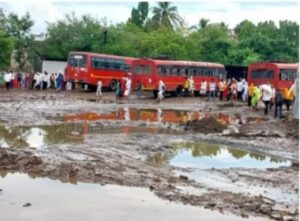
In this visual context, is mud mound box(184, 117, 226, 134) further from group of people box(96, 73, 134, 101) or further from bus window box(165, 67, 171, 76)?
bus window box(165, 67, 171, 76)

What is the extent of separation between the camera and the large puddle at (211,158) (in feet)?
44.9

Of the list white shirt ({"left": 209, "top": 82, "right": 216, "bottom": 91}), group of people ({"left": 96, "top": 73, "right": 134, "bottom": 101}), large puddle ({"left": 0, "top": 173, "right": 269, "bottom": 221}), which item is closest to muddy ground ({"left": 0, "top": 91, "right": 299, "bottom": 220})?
large puddle ({"left": 0, "top": 173, "right": 269, "bottom": 221})

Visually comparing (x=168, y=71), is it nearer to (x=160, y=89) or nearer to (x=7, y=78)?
(x=160, y=89)

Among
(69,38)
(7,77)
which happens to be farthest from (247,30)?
(7,77)

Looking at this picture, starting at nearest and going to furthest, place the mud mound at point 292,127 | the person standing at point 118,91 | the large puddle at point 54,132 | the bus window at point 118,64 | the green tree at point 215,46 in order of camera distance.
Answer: the large puddle at point 54,132, the mud mound at point 292,127, the person standing at point 118,91, the bus window at point 118,64, the green tree at point 215,46

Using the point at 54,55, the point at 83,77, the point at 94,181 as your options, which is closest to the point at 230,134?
the point at 94,181

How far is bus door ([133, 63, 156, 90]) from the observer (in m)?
36.0

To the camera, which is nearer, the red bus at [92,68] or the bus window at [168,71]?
the bus window at [168,71]

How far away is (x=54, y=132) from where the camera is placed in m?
17.8

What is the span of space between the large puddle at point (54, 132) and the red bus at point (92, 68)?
Result: 18.1 metres

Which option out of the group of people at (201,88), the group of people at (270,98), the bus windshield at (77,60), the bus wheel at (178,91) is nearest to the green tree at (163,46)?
the group of people at (201,88)

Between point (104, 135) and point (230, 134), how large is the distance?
4080 millimetres

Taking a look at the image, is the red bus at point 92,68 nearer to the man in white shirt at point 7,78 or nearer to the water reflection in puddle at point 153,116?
the man in white shirt at point 7,78

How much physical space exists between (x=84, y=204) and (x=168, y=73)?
27.7m
